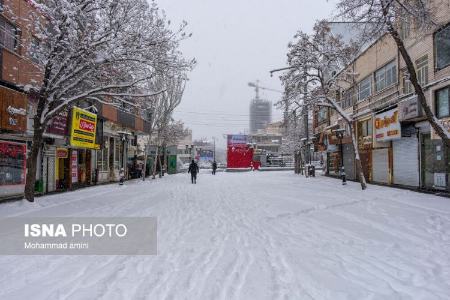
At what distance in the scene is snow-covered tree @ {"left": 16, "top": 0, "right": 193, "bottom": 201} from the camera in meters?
11.5

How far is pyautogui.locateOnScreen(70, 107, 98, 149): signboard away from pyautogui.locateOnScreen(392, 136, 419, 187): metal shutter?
16.9 m

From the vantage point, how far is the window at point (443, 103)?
14.7m

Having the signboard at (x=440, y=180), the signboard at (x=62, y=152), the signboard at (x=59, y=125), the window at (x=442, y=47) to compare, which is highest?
the window at (x=442, y=47)

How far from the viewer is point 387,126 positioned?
19.5m

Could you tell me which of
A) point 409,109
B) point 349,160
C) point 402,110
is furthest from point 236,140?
point 409,109

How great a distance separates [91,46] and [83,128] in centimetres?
999

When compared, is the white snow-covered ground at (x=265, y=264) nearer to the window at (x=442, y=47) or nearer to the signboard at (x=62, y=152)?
the window at (x=442, y=47)

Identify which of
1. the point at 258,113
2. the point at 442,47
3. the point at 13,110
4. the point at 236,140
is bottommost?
the point at 13,110

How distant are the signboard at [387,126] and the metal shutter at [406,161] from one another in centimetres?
57

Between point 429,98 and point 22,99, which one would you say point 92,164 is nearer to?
point 22,99

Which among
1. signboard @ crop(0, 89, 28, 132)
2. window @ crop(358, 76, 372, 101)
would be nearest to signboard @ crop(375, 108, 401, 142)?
window @ crop(358, 76, 372, 101)

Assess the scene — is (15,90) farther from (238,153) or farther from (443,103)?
(238,153)

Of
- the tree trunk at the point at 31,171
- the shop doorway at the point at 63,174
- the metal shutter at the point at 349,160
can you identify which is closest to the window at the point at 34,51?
the tree trunk at the point at 31,171

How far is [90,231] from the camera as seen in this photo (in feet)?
25.8
